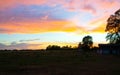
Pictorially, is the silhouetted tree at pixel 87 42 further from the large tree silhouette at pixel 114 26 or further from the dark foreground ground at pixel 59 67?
the dark foreground ground at pixel 59 67

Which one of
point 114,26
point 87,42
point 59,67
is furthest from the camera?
point 87,42

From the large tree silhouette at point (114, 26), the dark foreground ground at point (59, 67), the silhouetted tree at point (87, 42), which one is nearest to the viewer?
the dark foreground ground at point (59, 67)

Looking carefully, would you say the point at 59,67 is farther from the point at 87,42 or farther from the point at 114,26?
the point at 87,42

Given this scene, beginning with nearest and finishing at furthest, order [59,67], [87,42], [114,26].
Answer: [59,67] → [114,26] → [87,42]

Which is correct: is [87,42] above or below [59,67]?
above

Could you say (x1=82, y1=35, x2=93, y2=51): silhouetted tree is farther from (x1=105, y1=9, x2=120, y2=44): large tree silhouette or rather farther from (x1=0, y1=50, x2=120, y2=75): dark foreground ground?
(x1=0, y1=50, x2=120, y2=75): dark foreground ground

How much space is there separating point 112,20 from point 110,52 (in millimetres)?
11763

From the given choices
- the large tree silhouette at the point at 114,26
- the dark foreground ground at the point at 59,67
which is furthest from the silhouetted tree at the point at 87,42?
the dark foreground ground at the point at 59,67

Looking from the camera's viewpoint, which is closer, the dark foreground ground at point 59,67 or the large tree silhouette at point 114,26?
the dark foreground ground at point 59,67

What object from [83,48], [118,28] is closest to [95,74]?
[118,28]

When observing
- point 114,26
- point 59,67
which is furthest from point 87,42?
point 59,67

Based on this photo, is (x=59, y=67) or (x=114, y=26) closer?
(x=59, y=67)

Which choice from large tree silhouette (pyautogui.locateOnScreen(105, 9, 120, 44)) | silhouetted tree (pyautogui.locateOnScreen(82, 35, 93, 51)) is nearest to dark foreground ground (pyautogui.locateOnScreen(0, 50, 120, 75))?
large tree silhouette (pyautogui.locateOnScreen(105, 9, 120, 44))

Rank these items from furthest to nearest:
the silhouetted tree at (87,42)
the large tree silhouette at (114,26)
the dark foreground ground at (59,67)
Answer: the silhouetted tree at (87,42) < the large tree silhouette at (114,26) < the dark foreground ground at (59,67)
